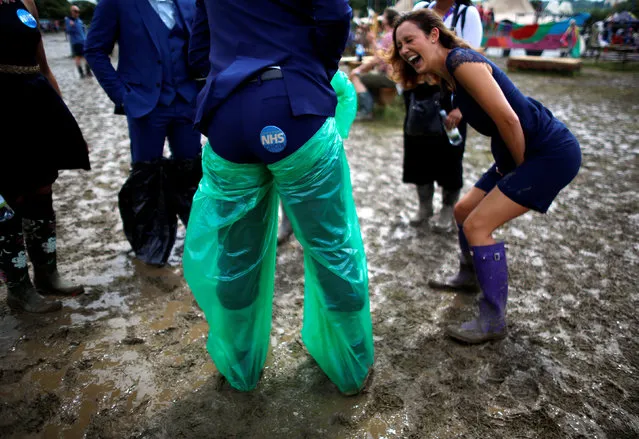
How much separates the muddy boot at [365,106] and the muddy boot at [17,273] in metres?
5.30

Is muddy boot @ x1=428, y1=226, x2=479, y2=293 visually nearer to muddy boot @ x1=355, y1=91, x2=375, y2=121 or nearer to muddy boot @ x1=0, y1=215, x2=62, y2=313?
muddy boot @ x1=0, y1=215, x2=62, y2=313

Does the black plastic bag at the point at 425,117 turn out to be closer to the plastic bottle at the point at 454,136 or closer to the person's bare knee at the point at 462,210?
the plastic bottle at the point at 454,136

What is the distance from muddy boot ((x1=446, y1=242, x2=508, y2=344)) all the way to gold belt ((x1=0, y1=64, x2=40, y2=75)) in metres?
2.39

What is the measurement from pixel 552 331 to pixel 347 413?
1.25 m

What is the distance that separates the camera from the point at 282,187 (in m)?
1.51

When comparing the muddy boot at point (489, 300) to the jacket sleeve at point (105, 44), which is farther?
the jacket sleeve at point (105, 44)

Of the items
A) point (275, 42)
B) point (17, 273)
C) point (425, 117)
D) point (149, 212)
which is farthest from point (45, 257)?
point (425, 117)

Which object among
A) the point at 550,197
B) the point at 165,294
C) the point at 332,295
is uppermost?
the point at 550,197

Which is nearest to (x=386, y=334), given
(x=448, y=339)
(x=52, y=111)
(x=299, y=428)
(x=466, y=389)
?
(x=448, y=339)

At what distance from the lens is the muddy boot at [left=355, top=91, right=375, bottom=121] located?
673cm

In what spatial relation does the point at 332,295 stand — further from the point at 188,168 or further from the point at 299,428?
the point at 188,168

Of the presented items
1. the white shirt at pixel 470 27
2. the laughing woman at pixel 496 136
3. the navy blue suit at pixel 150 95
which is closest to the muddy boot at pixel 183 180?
the navy blue suit at pixel 150 95

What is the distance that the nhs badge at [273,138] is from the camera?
135cm

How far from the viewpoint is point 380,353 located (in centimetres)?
215
